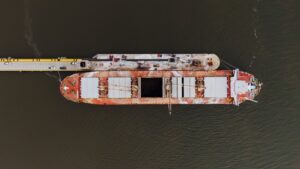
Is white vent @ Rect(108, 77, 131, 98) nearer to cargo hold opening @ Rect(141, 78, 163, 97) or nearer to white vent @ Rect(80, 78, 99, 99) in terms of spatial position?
white vent @ Rect(80, 78, 99, 99)

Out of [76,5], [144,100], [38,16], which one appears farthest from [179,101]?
[38,16]

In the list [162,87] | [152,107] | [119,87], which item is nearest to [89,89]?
[119,87]

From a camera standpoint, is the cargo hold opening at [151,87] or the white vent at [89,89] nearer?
the white vent at [89,89]

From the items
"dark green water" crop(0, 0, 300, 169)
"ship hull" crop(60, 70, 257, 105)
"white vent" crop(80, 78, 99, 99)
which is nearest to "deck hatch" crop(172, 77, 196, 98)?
"ship hull" crop(60, 70, 257, 105)

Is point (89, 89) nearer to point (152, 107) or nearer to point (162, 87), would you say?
point (152, 107)

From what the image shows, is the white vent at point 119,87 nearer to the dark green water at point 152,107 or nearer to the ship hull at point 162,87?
the ship hull at point 162,87

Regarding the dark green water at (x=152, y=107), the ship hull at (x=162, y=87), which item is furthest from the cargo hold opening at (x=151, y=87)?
the dark green water at (x=152, y=107)

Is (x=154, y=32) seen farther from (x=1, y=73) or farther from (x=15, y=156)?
(x=15, y=156)
